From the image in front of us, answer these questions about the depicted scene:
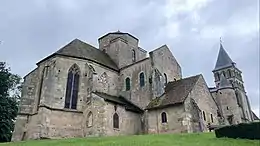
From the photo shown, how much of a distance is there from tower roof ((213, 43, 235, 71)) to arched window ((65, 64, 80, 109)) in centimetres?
4636

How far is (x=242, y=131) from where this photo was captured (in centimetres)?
1783

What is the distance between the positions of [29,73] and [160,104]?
53.9 ft

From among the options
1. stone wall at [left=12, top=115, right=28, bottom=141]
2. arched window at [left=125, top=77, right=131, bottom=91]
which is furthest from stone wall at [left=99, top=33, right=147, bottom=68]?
stone wall at [left=12, top=115, right=28, bottom=141]

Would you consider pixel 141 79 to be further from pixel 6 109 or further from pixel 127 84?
pixel 6 109

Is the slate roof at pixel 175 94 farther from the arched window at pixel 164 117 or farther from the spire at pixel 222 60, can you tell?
the spire at pixel 222 60

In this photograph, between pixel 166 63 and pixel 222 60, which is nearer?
pixel 166 63

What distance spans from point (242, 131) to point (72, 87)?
1850cm

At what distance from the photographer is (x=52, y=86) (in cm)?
2744

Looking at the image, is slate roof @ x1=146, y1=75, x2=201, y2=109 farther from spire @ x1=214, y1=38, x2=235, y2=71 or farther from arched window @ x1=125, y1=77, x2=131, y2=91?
spire @ x1=214, y1=38, x2=235, y2=71

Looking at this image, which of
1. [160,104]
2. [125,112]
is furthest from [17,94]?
[160,104]

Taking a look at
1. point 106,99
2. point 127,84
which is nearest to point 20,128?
point 106,99

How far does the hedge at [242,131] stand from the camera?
56.3 ft

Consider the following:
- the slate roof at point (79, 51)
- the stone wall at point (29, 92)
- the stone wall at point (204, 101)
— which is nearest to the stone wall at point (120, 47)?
the slate roof at point (79, 51)

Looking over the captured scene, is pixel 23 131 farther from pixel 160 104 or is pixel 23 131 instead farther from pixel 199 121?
pixel 199 121
